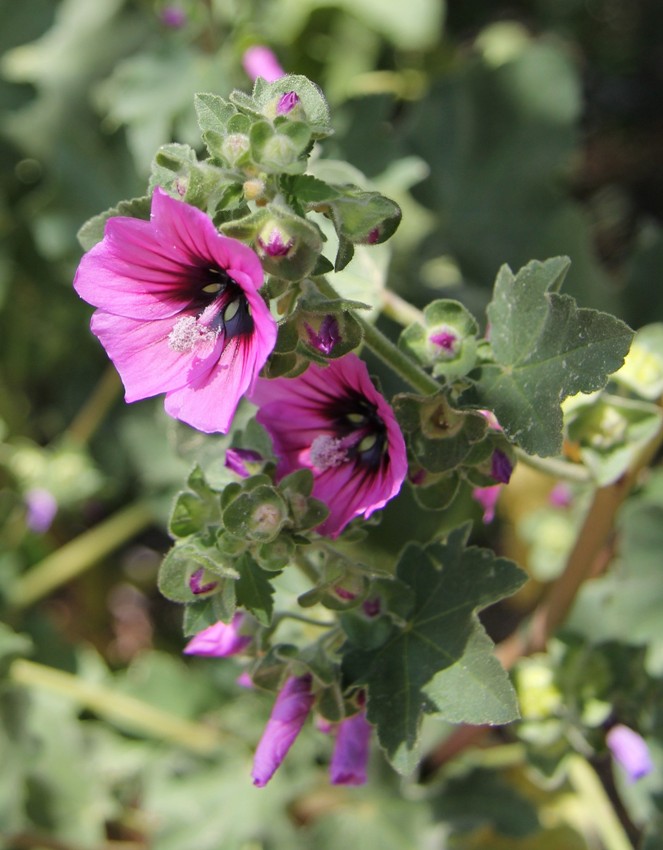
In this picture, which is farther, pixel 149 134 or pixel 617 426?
pixel 149 134

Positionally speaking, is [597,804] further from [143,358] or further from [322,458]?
[143,358]

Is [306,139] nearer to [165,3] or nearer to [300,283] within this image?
[300,283]

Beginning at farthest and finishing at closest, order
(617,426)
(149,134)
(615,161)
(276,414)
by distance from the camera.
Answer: (615,161) < (149,134) < (617,426) < (276,414)

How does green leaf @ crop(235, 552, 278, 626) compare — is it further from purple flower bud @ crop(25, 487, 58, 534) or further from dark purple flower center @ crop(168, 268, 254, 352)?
purple flower bud @ crop(25, 487, 58, 534)

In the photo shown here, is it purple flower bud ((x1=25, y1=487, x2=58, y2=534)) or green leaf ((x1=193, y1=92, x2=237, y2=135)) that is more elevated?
green leaf ((x1=193, y1=92, x2=237, y2=135))

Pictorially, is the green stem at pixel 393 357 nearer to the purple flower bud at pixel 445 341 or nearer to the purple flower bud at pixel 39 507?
the purple flower bud at pixel 445 341

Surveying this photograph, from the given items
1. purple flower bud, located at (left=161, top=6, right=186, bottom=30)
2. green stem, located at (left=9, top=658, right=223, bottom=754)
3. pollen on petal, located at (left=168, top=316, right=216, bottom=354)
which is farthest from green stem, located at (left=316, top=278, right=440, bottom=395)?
purple flower bud, located at (left=161, top=6, right=186, bottom=30)

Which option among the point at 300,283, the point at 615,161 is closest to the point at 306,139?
the point at 300,283
